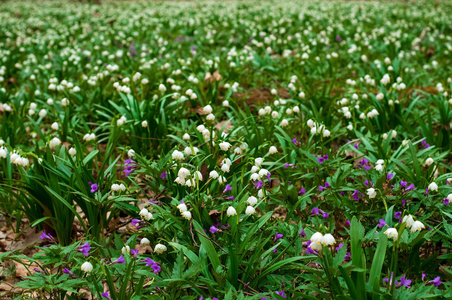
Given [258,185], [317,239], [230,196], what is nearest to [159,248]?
[230,196]

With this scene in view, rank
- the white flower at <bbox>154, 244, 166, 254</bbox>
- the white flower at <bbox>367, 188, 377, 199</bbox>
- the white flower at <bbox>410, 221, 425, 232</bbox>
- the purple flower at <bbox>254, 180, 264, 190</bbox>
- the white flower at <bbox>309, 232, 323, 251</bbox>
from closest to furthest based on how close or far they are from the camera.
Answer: the white flower at <bbox>309, 232, 323, 251</bbox>, the white flower at <bbox>410, 221, 425, 232</bbox>, the white flower at <bbox>154, 244, 166, 254</bbox>, the white flower at <bbox>367, 188, 377, 199</bbox>, the purple flower at <bbox>254, 180, 264, 190</bbox>

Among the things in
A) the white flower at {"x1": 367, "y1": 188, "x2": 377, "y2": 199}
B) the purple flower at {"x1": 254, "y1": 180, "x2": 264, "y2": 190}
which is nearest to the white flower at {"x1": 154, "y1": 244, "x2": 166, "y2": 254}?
the purple flower at {"x1": 254, "y1": 180, "x2": 264, "y2": 190}

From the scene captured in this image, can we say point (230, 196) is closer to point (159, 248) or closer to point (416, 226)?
point (159, 248)

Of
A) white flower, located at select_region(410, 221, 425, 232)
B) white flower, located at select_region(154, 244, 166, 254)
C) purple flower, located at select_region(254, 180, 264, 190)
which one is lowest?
white flower, located at select_region(154, 244, 166, 254)

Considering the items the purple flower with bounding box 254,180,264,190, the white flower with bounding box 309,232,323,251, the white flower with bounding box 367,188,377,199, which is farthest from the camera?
the purple flower with bounding box 254,180,264,190

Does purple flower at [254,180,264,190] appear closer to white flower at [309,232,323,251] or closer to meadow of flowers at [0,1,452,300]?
meadow of flowers at [0,1,452,300]

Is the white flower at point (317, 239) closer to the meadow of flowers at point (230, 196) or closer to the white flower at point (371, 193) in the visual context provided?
the meadow of flowers at point (230, 196)

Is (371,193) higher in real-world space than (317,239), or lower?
lower

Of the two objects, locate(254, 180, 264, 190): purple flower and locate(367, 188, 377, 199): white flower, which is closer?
locate(367, 188, 377, 199): white flower

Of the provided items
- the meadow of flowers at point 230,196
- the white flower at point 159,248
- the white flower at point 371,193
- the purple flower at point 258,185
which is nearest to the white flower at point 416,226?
the meadow of flowers at point 230,196

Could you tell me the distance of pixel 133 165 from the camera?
2523 millimetres

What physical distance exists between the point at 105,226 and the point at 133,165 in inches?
16.5

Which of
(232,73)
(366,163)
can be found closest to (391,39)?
(232,73)

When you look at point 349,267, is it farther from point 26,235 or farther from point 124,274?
point 26,235
